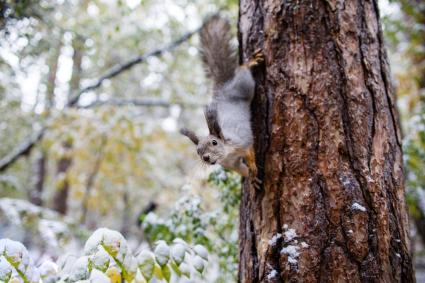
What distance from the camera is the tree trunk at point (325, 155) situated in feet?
4.05

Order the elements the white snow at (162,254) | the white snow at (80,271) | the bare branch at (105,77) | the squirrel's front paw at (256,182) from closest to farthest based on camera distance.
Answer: the white snow at (80,271) < the white snow at (162,254) < the squirrel's front paw at (256,182) < the bare branch at (105,77)

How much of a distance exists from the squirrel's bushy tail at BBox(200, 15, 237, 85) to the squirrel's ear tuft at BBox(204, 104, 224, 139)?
1.13ft

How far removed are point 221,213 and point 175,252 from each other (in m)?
0.85

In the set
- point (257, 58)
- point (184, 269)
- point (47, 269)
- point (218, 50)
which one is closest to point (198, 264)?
point (184, 269)

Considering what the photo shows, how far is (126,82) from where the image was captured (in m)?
5.30

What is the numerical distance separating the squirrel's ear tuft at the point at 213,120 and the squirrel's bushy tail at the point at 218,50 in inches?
13.6

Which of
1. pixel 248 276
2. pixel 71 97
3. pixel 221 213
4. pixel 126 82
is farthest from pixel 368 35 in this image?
pixel 126 82

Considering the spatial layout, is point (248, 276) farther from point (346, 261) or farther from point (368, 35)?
point (368, 35)

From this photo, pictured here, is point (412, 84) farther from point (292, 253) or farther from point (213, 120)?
point (292, 253)

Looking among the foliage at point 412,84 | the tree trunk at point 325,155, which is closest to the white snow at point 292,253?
the tree trunk at point 325,155

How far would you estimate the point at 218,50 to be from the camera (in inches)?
73.0

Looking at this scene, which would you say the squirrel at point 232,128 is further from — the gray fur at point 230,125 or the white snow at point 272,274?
the white snow at point 272,274

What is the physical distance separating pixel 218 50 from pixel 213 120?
1.54 ft

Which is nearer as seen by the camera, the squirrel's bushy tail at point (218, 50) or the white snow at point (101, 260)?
the white snow at point (101, 260)
